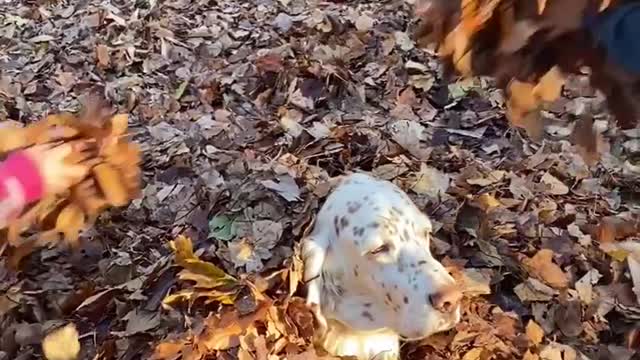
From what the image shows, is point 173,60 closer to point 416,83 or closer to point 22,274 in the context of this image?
point 416,83

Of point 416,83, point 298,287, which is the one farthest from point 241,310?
point 416,83

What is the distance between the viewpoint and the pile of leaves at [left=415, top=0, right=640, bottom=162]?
5.50 feet

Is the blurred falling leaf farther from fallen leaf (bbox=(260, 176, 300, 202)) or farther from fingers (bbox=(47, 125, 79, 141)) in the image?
fingers (bbox=(47, 125, 79, 141))

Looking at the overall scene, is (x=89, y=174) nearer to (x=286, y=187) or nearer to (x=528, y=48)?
(x=528, y=48)

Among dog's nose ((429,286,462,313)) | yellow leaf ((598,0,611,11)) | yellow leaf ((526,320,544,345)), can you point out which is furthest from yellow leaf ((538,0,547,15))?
yellow leaf ((526,320,544,345))

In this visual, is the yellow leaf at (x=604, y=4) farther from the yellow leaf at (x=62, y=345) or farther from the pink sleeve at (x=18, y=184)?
the yellow leaf at (x=62, y=345)

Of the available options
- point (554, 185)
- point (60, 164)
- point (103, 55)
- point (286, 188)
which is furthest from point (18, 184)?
point (103, 55)

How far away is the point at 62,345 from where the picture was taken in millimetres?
2535

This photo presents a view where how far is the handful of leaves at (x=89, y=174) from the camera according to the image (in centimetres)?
190

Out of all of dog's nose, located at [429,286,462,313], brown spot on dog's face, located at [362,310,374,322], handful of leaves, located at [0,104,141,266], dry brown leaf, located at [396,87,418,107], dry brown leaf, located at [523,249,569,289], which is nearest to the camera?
handful of leaves, located at [0,104,141,266]

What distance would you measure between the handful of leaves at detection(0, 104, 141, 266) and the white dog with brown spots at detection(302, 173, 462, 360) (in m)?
0.52

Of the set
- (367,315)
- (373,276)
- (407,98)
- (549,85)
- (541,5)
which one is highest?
(541,5)

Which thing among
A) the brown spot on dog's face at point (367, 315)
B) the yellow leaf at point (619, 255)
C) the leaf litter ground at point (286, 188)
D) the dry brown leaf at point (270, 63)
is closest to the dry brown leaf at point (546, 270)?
the leaf litter ground at point (286, 188)

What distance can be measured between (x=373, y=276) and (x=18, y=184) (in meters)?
0.83
